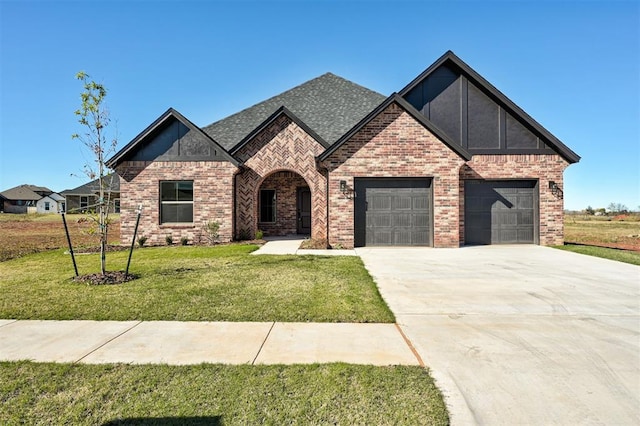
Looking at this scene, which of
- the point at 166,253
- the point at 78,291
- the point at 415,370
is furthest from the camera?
the point at 166,253

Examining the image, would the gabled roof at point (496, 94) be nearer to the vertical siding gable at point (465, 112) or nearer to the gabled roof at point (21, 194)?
the vertical siding gable at point (465, 112)

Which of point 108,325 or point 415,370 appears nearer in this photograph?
point 415,370

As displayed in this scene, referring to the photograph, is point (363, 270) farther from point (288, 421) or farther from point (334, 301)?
point (288, 421)

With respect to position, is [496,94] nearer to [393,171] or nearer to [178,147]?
[393,171]

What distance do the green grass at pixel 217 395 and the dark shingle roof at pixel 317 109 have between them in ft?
46.4

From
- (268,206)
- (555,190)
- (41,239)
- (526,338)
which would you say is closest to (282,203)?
(268,206)

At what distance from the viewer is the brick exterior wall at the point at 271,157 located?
15148 mm

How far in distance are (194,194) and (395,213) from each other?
9011mm

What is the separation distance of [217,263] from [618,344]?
8.81 meters

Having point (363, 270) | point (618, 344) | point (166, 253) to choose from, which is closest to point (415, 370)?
point (618, 344)

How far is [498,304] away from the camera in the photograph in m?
5.59

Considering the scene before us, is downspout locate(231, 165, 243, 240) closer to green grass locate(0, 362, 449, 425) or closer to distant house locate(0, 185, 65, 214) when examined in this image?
green grass locate(0, 362, 449, 425)

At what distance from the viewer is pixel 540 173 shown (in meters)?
13.7

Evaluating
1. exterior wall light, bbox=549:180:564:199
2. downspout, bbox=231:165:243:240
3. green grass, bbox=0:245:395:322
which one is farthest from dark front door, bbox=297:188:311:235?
exterior wall light, bbox=549:180:564:199
